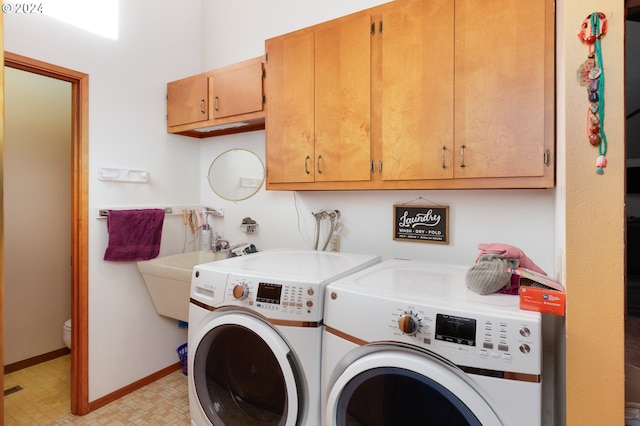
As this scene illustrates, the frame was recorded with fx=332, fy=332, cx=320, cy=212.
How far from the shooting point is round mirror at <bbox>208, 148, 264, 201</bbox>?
252cm

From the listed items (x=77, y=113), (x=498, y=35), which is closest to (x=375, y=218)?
(x=498, y=35)

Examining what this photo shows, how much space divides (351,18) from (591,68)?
3.93ft

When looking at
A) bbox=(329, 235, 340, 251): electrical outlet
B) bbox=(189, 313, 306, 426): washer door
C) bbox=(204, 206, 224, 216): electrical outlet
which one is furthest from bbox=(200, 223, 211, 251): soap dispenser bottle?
bbox=(189, 313, 306, 426): washer door

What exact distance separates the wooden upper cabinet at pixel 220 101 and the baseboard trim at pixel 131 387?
184cm

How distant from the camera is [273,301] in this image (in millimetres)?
1317

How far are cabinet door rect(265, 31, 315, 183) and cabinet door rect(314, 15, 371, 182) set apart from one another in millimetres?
59

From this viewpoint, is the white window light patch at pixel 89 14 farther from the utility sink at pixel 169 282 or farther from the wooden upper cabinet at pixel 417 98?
the utility sink at pixel 169 282

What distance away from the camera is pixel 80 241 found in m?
2.08

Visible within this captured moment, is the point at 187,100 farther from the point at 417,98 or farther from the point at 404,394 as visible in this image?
the point at 404,394

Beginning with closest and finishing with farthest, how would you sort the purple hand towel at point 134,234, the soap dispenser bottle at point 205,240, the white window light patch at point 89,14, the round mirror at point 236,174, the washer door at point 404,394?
the washer door at point 404,394, the white window light patch at point 89,14, the purple hand towel at point 134,234, the round mirror at point 236,174, the soap dispenser bottle at point 205,240

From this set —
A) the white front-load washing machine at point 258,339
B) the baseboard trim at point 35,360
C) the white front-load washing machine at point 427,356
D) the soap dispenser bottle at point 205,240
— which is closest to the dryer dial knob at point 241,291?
the white front-load washing machine at point 258,339

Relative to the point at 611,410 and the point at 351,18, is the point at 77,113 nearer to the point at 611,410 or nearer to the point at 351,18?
the point at 351,18

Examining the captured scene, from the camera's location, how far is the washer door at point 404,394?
0.94m

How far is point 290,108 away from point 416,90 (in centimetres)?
72
